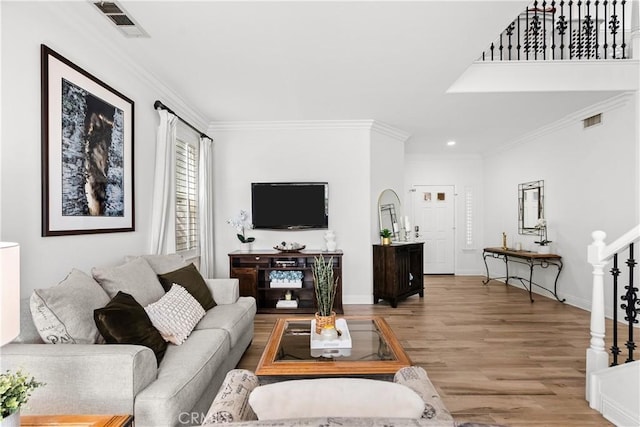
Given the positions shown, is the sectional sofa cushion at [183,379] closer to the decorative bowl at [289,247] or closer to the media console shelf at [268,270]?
the media console shelf at [268,270]

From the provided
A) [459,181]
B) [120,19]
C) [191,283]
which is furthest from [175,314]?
[459,181]

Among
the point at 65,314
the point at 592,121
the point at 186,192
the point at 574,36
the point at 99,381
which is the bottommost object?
the point at 99,381

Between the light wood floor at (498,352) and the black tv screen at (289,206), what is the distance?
1.31 m

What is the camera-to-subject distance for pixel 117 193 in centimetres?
288

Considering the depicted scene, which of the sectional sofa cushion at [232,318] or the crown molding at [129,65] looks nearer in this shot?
the crown molding at [129,65]

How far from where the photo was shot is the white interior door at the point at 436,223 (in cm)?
767

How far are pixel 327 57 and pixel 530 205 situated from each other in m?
4.75

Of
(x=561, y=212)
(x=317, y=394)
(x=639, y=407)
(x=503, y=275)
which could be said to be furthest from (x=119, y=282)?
(x=503, y=275)

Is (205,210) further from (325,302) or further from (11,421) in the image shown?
(11,421)

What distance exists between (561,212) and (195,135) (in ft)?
17.7

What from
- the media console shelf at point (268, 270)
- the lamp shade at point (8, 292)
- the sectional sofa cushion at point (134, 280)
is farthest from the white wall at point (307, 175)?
the lamp shade at point (8, 292)

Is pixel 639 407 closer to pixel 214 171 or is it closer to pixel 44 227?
pixel 44 227

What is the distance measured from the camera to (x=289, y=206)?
5074 mm

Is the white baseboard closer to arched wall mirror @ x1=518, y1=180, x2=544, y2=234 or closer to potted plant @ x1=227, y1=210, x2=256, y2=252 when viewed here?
potted plant @ x1=227, y1=210, x2=256, y2=252
